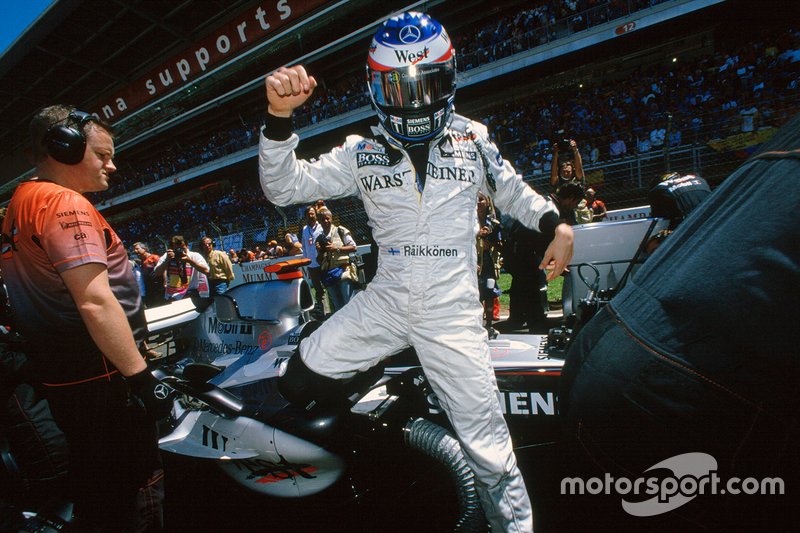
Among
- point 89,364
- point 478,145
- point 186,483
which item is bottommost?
point 186,483

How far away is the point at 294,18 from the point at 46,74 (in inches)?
690

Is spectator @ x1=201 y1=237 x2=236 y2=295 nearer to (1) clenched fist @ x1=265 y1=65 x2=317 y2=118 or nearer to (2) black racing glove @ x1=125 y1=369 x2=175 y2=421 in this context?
(2) black racing glove @ x1=125 y1=369 x2=175 y2=421

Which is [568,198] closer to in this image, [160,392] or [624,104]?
[160,392]

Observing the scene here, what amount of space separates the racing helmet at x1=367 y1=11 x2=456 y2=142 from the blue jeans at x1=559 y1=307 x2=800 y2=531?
116 centimetres

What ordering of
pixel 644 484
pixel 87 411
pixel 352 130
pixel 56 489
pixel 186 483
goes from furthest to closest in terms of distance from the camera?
pixel 352 130 → pixel 186 483 → pixel 56 489 → pixel 87 411 → pixel 644 484

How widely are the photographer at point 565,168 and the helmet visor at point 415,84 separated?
3501 millimetres

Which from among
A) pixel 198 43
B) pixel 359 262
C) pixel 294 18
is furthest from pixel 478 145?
pixel 198 43

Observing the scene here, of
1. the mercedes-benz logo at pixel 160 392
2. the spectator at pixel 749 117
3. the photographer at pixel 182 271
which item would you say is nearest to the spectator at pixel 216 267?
the photographer at pixel 182 271

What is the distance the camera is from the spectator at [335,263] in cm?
620

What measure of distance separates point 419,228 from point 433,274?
203 mm

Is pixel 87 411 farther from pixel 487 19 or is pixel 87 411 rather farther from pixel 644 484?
pixel 487 19

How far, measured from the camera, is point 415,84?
5.57 feet

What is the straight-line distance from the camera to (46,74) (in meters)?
23.2

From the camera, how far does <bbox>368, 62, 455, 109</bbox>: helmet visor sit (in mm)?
1694
